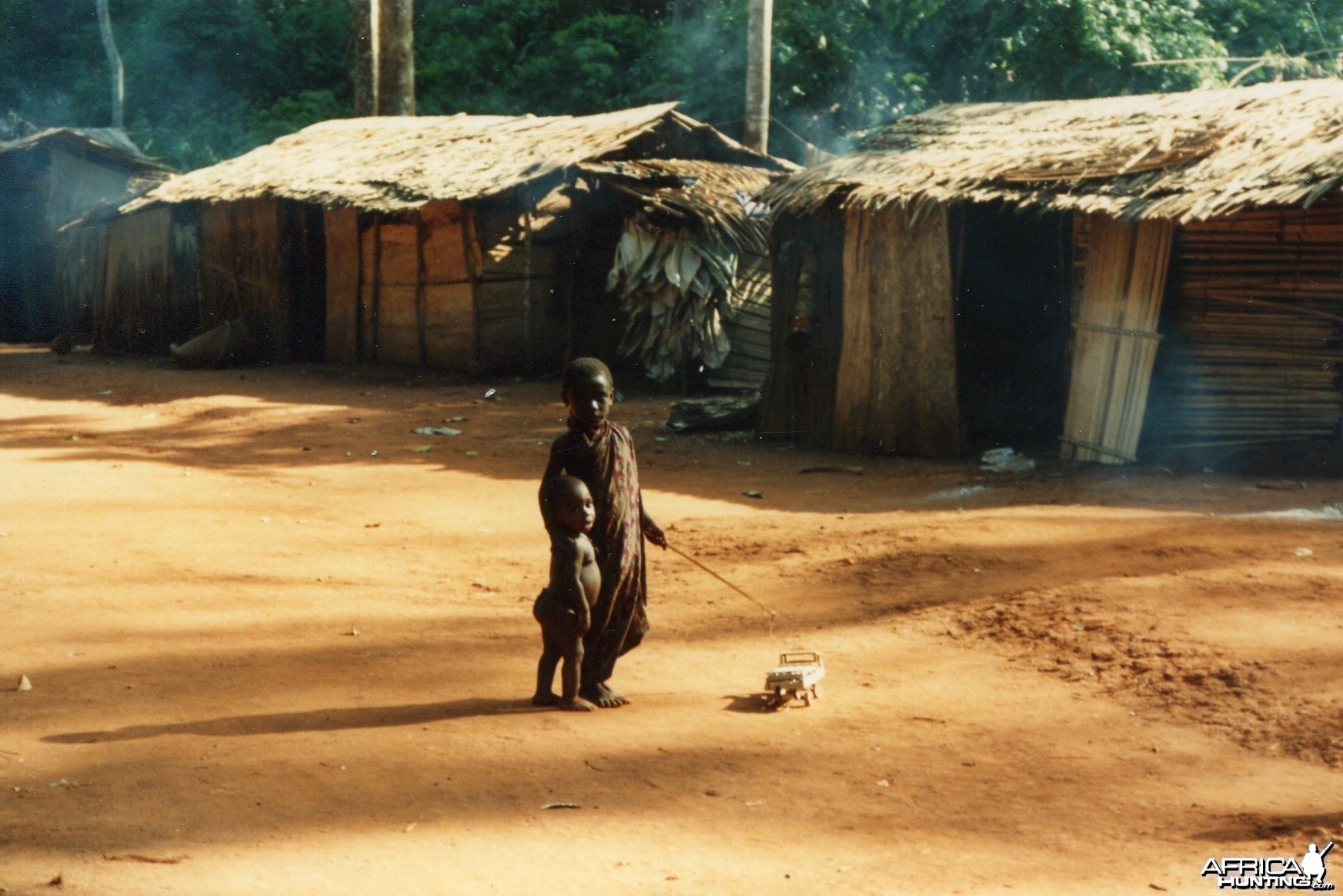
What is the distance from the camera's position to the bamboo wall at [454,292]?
59.4ft

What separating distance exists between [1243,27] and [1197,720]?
18.6 metres

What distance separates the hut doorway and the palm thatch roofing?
14.7 ft

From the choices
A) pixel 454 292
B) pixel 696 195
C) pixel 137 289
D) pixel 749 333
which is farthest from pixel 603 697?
pixel 137 289

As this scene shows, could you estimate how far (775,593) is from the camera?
7.56 metres

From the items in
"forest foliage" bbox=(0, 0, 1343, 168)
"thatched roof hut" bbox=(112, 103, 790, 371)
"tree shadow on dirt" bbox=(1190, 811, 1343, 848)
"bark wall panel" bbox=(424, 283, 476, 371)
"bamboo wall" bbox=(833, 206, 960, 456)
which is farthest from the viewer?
"forest foliage" bbox=(0, 0, 1343, 168)

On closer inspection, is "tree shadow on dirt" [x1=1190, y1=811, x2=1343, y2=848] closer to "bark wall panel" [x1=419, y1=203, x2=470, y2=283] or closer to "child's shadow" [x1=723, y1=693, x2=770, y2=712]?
"child's shadow" [x1=723, y1=693, x2=770, y2=712]

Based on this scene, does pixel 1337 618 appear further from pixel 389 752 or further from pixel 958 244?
pixel 958 244

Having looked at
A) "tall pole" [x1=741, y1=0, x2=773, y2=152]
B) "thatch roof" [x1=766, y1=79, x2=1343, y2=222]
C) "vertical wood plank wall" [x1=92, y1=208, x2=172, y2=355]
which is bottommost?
"vertical wood plank wall" [x1=92, y1=208, x2=172, y2=355]

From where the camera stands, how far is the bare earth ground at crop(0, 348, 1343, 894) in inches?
156

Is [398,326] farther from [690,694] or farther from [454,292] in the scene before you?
[690,694]

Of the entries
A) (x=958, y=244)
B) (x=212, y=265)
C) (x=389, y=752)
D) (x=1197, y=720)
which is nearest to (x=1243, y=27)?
(x=958, y=244)

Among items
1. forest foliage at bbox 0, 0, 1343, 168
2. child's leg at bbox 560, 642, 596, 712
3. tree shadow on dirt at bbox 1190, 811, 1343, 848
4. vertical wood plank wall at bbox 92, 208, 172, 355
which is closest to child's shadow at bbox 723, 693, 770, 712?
child's leg at bbox 560, 642, 596, 712

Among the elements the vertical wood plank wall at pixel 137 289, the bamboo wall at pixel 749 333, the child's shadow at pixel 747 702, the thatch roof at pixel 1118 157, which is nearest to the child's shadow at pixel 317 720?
the child's shadow at pixel 747 702

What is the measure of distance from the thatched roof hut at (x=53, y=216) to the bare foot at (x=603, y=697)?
20.7 metres
